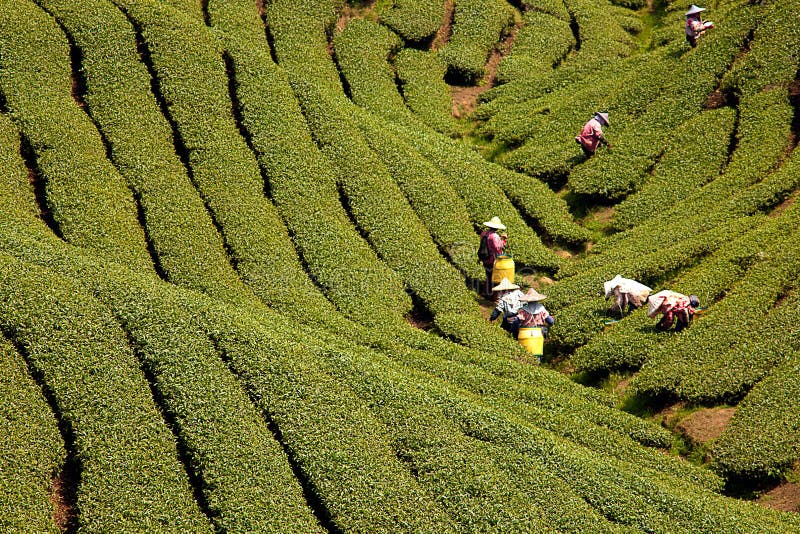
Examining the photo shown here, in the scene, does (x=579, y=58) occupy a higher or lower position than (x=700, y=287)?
higher

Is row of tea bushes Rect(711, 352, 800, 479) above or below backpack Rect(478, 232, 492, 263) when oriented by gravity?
below

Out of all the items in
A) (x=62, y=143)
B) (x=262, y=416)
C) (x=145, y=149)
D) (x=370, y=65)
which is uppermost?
(x=370, y=65)

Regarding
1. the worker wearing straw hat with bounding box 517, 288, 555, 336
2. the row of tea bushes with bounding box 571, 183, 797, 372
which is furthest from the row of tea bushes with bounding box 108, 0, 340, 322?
the row of tea bushes with bounding box 571, 183, 797, 372

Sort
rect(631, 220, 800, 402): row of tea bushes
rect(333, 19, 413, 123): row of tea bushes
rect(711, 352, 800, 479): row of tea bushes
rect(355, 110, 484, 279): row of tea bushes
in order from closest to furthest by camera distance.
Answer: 1. rect(711, 352, 800, 479): row of tea bushes
2. rect(631, 220, 800, 402): row of tea bushes
3. rect(355, 110, 484, 279): row of tea bushes
4. rect(333, 19, 413, 123): row of tea bushes

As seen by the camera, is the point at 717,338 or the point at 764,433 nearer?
the point at 764,433

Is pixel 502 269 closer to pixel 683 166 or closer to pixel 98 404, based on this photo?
pixel 683 166

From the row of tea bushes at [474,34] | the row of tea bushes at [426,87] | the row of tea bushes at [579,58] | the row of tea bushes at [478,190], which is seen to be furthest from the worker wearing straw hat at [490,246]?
the row of tea bushes at [474,34]

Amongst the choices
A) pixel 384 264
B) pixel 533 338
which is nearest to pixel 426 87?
pixel 384 264

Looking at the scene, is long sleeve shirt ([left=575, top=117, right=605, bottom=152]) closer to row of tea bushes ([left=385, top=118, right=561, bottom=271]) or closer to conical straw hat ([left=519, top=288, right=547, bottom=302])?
row of tea bushes ([left=385, top=118, right=561, bottom=271])
